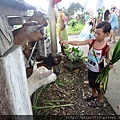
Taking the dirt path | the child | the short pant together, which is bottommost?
the dirt path

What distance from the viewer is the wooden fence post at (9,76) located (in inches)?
31.4

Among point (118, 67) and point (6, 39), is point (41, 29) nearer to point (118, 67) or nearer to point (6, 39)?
point (6, 39)

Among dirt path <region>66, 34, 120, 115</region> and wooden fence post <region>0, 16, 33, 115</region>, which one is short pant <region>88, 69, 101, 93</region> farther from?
wooden fence post <region>0, 16, 33, 115</region>

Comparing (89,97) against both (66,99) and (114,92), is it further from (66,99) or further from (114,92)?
(114,92)

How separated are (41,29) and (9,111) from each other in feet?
4.39

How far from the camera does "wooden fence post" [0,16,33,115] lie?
0.80 meters

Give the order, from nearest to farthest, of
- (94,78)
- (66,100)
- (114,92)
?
(94,78)
(66,100)
(114,92)

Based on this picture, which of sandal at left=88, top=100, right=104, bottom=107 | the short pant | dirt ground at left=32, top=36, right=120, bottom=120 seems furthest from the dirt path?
the short pant

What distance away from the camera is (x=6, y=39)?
85cm

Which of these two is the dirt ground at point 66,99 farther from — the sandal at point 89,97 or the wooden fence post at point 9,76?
the wooden fence post at point 9,76

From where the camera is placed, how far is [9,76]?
2.69 feet

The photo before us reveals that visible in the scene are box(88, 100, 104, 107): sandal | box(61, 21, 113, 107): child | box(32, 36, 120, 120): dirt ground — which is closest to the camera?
box(61, 21, 113, 107): child

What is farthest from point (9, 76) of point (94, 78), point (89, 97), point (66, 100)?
point (89, 97)

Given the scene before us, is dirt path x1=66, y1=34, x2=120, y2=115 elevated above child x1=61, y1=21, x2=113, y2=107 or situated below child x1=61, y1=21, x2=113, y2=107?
below
